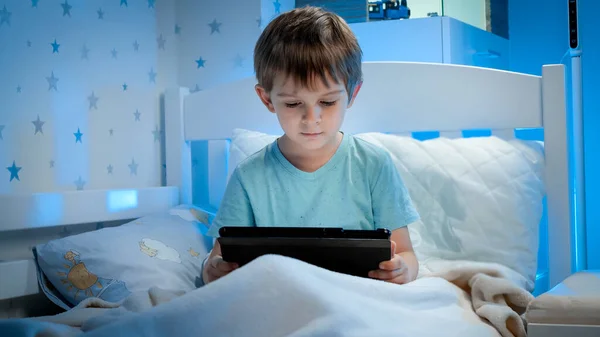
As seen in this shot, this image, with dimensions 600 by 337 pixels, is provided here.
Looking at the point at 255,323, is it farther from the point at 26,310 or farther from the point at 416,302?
the point at 26,310

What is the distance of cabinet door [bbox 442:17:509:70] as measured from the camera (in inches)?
75.8

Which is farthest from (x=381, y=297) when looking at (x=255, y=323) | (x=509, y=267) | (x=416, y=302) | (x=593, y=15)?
(x=593, y=15)

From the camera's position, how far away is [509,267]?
140 cm

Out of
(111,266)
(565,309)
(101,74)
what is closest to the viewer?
(565,309)

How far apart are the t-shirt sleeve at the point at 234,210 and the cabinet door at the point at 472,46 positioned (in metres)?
0.89

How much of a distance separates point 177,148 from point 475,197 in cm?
85

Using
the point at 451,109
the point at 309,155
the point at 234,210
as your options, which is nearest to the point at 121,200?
the point at 234,210

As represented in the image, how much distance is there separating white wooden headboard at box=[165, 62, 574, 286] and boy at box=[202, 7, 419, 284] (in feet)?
1.19

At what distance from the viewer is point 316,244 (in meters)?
0.94

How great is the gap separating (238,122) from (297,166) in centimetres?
56

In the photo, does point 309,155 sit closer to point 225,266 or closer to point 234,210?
point 234,210

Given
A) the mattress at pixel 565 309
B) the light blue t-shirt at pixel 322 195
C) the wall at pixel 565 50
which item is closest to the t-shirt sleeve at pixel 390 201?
the light blue t-shirt at pixel 322 195

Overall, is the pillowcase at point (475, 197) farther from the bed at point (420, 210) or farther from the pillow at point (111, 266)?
the pillow at point (111, 266)

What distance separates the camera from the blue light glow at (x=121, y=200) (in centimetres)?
162
